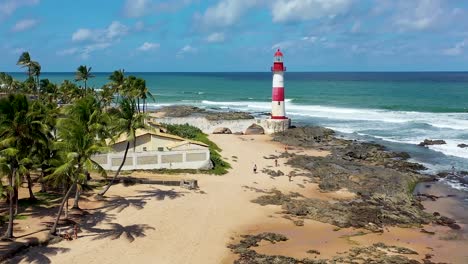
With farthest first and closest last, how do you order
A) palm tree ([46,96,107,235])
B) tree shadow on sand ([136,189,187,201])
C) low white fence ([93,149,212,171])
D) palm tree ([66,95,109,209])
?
low white fence ([93,149,212,171]), tree shadow on sand ([136,189,187,201]), palm tree ([66,95,109,209]), palm tree ([46,96,107,235])

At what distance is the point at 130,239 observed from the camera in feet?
67.8

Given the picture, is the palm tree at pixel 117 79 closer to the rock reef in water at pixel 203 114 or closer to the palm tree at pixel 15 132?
the rock reef in water at pixel 203 114

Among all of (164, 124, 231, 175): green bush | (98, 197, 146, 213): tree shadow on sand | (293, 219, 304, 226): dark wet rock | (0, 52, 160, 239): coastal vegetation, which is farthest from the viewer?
(164, 124, 231, 175): green bush

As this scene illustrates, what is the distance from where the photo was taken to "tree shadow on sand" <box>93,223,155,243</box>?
2066 cm

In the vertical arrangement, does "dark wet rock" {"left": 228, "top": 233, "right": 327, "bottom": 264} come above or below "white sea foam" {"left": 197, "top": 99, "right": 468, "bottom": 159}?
below

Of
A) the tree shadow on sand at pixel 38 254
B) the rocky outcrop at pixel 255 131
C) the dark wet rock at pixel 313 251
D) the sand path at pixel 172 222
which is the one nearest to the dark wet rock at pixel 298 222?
the sand path at pixel 172 222

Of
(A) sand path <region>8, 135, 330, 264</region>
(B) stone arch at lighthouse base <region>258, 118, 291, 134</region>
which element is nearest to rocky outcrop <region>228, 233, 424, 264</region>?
(A) sand path <region>8, 135, 330, 264</region>

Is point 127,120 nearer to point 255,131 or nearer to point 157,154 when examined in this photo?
point 157,154

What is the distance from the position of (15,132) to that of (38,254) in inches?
190

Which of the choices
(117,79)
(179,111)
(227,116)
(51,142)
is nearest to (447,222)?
(51,142)

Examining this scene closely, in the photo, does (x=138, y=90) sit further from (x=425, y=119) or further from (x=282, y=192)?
(x=425, y=119)

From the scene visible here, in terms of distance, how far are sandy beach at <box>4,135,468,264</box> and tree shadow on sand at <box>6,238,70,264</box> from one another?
35 mm

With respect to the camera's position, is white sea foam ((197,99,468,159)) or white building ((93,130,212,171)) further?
white sea foam ((197,99,468,159))

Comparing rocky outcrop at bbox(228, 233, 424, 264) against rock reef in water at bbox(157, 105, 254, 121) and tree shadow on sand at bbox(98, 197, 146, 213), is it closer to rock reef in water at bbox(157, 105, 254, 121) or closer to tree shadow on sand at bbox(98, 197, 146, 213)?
tree shadow on sand at bbox(98, 197, 146, 213)
